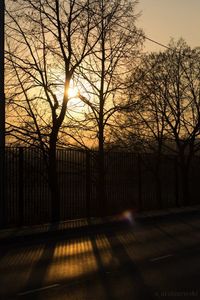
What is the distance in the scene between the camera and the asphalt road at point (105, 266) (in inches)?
319

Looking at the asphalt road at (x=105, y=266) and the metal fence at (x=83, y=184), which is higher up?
the metal fence at (x=83, y=184)

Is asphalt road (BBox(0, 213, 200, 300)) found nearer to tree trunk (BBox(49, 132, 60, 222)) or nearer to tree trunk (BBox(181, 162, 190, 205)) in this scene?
tree trunk (BBox(49, 132, 60, 222))

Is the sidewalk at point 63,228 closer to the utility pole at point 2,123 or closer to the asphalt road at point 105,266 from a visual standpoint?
the asphalt road at point 105,266

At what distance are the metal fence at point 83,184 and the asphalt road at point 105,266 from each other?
7.80 feet

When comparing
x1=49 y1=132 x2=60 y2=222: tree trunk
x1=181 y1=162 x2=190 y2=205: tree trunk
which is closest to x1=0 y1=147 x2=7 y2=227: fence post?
x1=49 y1=132 x2=60 y2=222: tree trunk

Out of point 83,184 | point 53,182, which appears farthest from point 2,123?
point 83,184

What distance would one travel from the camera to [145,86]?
92.5 feet

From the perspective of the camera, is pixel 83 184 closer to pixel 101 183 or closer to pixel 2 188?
pixel 101 183

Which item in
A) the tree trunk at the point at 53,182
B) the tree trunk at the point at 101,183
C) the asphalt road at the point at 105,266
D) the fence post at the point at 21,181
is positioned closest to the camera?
the asphalt road at the point at 105,266

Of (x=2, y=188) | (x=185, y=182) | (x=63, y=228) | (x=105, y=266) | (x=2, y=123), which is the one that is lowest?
(x=105, y=266)

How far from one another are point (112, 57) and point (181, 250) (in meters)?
11.1

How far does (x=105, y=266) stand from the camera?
10383 millimetres

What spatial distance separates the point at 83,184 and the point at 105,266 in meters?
9.96

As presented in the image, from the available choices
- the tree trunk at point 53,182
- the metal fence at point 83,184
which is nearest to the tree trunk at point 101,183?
the metal fence at point 83,184
